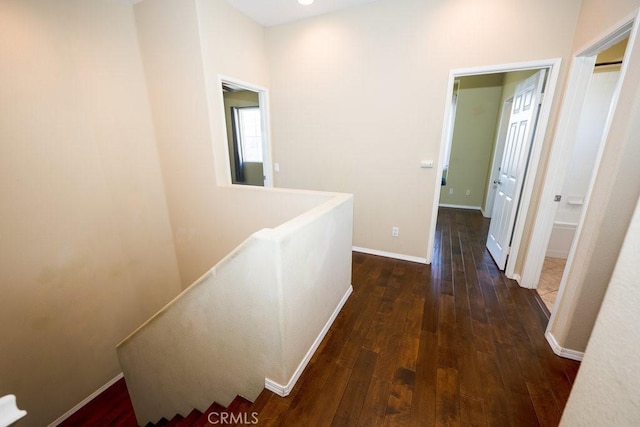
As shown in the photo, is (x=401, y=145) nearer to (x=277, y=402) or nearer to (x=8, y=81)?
(x=277, y=402)

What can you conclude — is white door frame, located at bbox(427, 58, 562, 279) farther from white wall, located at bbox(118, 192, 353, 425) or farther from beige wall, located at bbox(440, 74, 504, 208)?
beige wall, located at bbox(440, 74, 504, 208)

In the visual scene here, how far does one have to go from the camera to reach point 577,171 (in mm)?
2869

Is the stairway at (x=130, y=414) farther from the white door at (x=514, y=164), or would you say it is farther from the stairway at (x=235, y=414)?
the white door at (x=514, y=164)

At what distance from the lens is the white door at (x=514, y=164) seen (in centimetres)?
240

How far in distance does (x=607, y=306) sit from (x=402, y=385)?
1267 mm

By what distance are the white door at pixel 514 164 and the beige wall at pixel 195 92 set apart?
9.85 ft

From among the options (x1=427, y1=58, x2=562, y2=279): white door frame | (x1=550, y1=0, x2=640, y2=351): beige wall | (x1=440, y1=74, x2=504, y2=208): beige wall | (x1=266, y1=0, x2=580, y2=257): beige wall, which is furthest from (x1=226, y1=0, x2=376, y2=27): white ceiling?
(x1=440, y1=74, x2=504, y2=208): beige wall

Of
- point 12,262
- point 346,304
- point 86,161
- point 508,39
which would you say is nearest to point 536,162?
point 508,39

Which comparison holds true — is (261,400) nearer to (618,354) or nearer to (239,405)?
(239,405)

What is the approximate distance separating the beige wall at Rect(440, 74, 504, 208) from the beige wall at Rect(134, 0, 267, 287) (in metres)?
4.09

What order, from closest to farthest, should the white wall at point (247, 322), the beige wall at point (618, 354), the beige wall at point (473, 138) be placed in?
the beige wall at point (618, 354)
the white wall at point (247, 322)
the beige wall at point (473, 138)

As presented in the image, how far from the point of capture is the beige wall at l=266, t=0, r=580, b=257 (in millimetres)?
2221

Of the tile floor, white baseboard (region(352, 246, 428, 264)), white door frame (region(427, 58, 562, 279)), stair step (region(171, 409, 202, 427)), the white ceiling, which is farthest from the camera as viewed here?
white baseboard (region(352, 246, 428, 264))

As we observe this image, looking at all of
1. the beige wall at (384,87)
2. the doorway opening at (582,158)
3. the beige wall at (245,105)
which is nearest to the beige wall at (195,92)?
the beige wall at (384,87)
